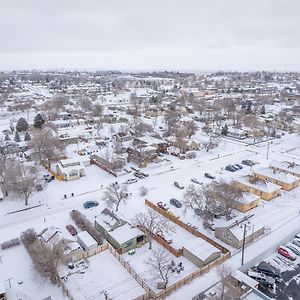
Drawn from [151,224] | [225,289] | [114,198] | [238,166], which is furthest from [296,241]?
[238,166]

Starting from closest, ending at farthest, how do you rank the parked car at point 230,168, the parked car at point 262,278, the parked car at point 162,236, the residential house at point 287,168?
the parked car at point 262,278, the parked car at point 162,236, the residential house at point 287,168, the parked car at point 230,168

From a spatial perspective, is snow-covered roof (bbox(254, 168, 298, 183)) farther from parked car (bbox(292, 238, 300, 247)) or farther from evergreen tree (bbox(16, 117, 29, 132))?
evergreen tree (bbox(16, 117, 29, 132))

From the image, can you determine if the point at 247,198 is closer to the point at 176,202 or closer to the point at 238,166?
the point at 176,202

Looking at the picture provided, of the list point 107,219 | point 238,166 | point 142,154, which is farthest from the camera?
point 142,154

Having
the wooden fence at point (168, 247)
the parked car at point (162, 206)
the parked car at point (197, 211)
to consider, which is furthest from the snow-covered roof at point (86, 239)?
the parked car at point (197, 211)

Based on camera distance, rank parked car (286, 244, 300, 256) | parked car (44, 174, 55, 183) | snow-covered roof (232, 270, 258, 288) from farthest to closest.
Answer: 1. parked car (44, 174, 55, 183)
2. parked car (286, 244, 300, 256)
3. snow-covered roof (232, 270, 258, 288)

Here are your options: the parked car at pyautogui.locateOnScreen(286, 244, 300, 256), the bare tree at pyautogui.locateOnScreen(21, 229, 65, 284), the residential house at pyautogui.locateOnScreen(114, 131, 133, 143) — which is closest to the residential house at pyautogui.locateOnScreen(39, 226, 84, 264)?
the bare tree at pyautogui.locateOnScreen(21, 229, 65, 284)

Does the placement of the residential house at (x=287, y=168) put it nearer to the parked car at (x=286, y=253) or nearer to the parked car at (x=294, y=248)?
the parked car at (x=294, y=248)
